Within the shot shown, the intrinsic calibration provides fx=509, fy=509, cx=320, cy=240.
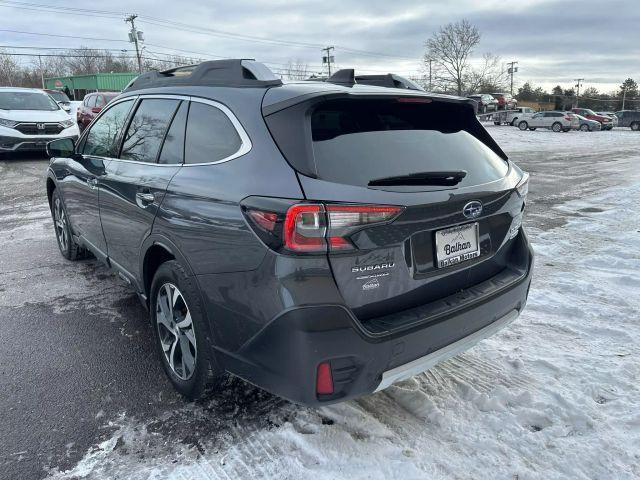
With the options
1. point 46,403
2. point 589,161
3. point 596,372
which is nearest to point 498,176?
point 596,372

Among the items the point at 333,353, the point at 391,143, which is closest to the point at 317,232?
the point at 333,353

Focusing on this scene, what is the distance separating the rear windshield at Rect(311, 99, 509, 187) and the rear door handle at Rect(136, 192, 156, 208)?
3.98 ft

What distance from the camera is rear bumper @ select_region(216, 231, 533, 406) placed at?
2152 mm

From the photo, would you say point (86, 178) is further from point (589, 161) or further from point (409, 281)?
point (589, 161)

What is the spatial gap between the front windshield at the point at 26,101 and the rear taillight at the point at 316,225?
47.1 feet

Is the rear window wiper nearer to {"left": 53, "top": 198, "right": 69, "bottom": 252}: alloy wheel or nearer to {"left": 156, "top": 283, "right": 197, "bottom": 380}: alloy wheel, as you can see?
{"left": 156, "top": 283, "right": 197, "bottom": 380}: alloy wheel

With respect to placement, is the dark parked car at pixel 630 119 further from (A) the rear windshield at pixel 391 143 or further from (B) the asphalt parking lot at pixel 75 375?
(B) the asphalt parking lot at pixel 75 375

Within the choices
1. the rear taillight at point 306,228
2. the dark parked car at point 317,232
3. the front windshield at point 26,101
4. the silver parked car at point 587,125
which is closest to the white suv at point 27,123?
the front windshield at point 26,101

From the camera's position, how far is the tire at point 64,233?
17.6 ft

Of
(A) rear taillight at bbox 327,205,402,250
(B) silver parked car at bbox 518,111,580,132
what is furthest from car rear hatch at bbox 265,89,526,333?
(B) silver parked car at bbox 518,111,580,132

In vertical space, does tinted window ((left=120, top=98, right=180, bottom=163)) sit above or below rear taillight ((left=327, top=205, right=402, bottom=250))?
above

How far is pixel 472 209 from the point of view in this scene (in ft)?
8.46

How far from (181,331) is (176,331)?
0.07 meters

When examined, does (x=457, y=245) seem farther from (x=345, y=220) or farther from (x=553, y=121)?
(x=553, y=121)
